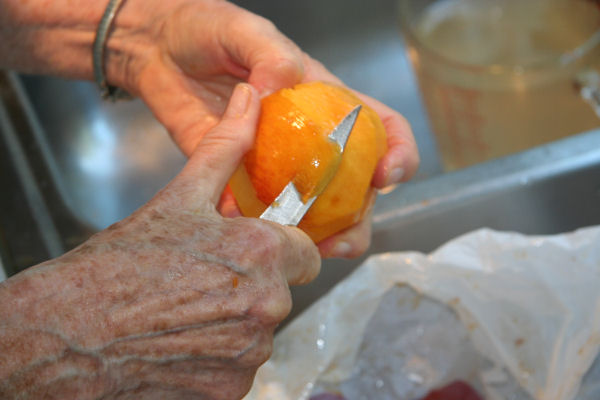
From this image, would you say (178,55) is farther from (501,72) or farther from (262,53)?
(501,72)

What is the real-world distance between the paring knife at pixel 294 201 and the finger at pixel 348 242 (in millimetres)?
143

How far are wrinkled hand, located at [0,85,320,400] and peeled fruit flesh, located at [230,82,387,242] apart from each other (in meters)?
0.10

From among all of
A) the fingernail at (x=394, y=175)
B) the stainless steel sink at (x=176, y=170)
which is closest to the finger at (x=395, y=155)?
the fingernail at (x=394, y=175)

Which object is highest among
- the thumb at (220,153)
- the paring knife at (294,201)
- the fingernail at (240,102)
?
the fingernail at (240,102)

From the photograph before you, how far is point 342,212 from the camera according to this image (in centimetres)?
72

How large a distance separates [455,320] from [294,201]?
41 centimetres

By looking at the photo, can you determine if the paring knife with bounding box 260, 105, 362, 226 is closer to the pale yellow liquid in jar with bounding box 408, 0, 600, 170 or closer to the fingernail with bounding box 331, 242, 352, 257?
the fingernail with bounding box 331, 242, 352, 257

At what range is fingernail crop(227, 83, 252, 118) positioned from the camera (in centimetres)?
68

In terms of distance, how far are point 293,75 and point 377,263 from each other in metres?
0.33

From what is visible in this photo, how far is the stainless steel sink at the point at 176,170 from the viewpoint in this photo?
950 millimetres

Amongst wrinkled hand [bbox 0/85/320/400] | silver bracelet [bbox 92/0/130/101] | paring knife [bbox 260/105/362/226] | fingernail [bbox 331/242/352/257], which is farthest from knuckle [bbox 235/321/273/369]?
silver bracelet [bbox 92/0/130/101]

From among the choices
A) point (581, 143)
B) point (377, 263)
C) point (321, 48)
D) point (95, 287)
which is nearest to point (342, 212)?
point (377, 263)

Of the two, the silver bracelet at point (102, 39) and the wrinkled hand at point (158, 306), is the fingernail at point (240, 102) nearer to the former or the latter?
the wrinkled hand at point (158, 306)

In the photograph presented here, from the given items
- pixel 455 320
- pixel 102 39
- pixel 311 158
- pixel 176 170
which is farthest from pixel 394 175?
pixel 176 170
